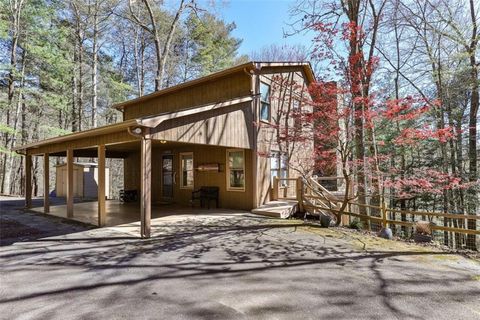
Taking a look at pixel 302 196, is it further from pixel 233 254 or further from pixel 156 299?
pixel 156 299

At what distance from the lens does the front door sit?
11.9 m

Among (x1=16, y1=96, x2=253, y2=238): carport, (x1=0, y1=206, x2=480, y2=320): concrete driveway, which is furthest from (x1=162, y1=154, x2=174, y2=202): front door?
(x1=0, y1=206, x2=480, y2=320): concrete driveway

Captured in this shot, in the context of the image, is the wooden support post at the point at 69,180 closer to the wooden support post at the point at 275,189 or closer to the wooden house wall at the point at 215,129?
the wooden house wall at the point at 215,129

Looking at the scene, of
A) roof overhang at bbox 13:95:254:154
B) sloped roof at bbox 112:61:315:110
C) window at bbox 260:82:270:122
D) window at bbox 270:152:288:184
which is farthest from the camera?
window at bbox 270:152:288:184

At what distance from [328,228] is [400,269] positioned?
3.14 meters

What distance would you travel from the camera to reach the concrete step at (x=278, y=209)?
341 inches

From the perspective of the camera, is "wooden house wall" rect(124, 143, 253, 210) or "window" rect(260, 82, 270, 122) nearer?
"wooden house wall" rect(124, 143, 253, 210)

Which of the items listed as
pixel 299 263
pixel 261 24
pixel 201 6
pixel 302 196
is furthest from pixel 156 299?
pixel 201 6

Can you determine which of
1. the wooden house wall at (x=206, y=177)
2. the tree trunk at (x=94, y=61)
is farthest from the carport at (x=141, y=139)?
the tree trunk at (x=94, y=61)

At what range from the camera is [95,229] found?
7047 millimetres

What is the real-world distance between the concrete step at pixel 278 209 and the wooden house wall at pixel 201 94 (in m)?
3.92

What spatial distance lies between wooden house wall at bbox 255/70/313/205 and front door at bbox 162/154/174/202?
4.13m

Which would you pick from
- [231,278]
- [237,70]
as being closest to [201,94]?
[237,70]

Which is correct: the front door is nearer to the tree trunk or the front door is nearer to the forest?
the forest
